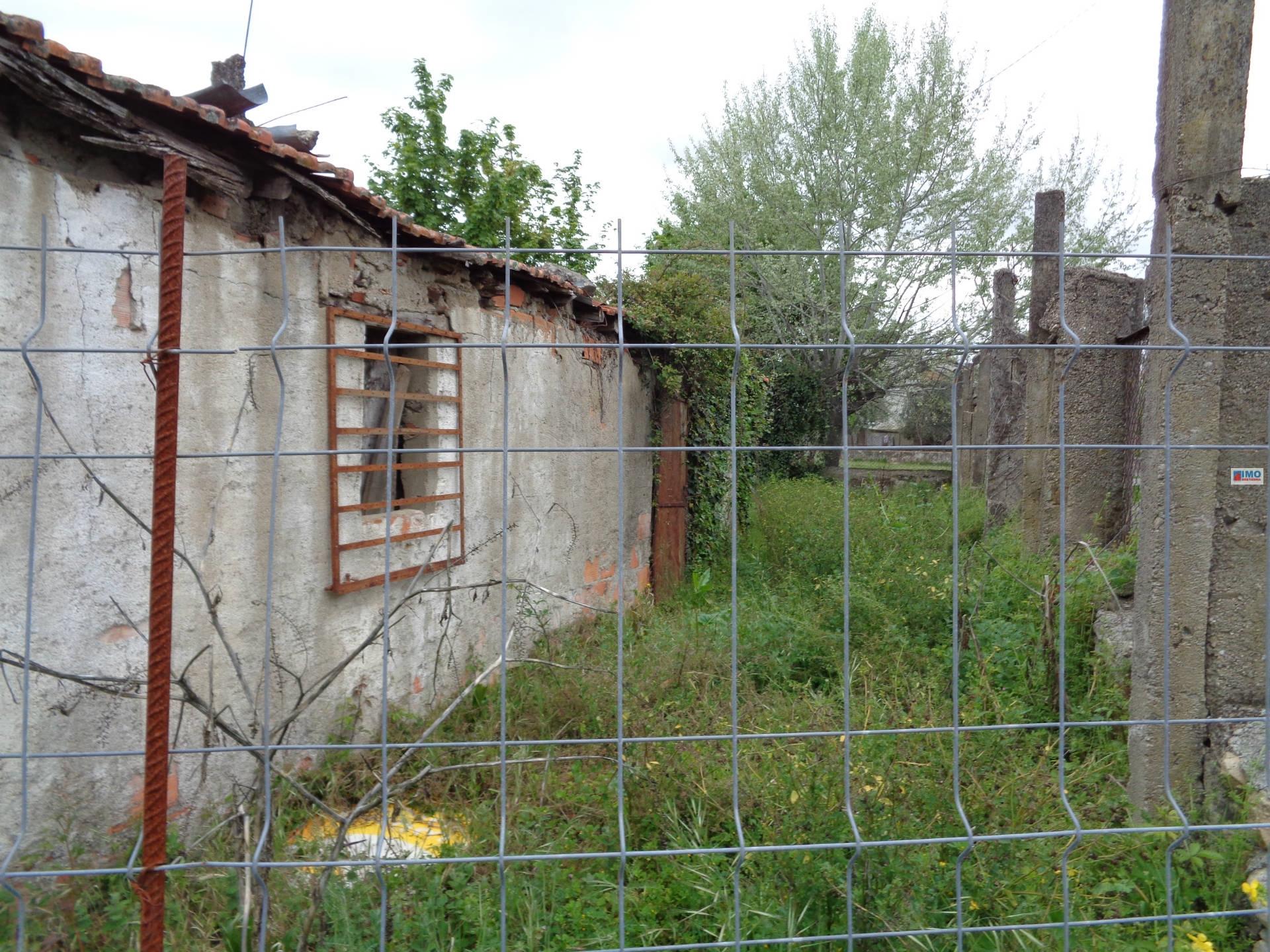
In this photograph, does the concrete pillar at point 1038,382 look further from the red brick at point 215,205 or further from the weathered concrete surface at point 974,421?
the red brick at point 215,205

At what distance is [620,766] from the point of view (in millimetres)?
1767

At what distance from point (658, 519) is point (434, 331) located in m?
4.04

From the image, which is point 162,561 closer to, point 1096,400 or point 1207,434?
point 1207,434

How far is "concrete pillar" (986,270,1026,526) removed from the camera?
350 inches

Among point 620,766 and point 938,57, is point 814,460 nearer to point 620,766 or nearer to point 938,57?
point 938,57

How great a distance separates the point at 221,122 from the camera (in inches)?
125

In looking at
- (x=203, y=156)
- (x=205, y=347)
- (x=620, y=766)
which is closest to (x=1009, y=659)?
(x=620, y=766)

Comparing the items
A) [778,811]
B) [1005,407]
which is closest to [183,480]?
[778,811]

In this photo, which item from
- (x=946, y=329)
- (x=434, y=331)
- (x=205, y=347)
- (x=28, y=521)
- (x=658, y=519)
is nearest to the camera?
(x=28, y=521)

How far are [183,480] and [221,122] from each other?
1.40m

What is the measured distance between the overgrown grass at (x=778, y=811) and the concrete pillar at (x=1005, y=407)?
4274 mm

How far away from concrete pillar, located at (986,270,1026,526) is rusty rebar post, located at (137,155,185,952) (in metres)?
8.48

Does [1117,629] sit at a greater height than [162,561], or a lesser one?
lesser

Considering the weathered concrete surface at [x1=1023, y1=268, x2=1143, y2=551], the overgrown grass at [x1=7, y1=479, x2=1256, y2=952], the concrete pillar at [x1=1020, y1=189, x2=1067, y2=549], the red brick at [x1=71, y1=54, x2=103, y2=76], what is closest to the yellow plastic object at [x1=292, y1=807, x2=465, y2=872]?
the overgrown grass at [x1=7, y1=479, x2=1256, y2=952]
